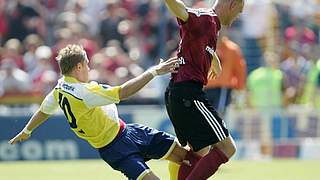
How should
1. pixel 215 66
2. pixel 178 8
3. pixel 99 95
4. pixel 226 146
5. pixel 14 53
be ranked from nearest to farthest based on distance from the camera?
pixel 178 8, pixel 99 95, pixel 226 146, pixel 215 66, pixel 14 53

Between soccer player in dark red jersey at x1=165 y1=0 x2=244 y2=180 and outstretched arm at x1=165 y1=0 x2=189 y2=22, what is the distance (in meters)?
0.12

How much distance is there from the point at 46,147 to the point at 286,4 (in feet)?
19.5

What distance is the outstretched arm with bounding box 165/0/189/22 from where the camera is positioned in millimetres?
8102

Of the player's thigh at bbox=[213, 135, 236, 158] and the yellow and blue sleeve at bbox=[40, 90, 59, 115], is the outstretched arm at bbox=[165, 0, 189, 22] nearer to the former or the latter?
the player's thigh at bbox=[213, 135, 236, 158]

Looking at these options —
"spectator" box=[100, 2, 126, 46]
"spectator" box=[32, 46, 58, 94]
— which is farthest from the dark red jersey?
"spectator" box=[100, 2, 126, 46]

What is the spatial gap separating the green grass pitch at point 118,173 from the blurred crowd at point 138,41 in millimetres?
2229

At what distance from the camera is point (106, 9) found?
1958 centimetres

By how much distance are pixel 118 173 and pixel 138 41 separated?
6.02 m

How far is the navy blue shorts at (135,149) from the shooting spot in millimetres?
8609

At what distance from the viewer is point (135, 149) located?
8742mm

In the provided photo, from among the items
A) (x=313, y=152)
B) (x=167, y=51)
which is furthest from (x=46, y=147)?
(x=313, y=152)

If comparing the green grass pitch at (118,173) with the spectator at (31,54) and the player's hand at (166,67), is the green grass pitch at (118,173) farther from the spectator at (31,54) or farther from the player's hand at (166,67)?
the player's hand at (166,67)

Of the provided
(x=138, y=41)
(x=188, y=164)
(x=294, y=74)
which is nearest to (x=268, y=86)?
(x=294, y=74)

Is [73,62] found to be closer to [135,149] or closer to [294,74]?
[135,149]
